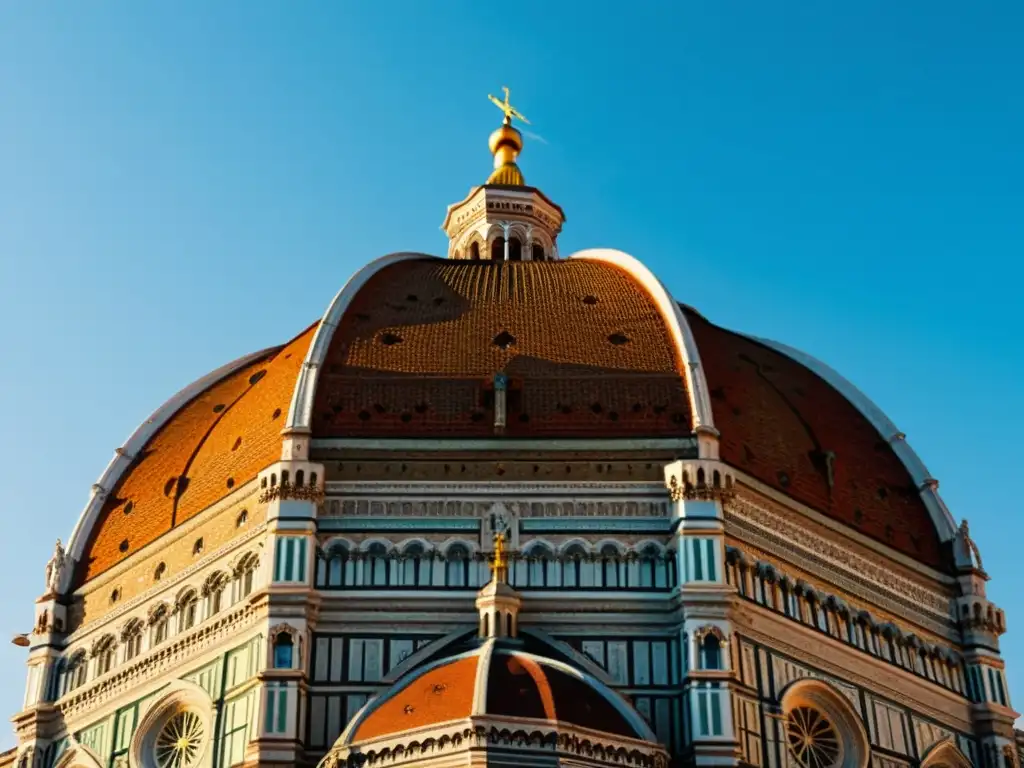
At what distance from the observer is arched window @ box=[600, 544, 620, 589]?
123 feet

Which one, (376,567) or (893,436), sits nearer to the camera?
(376,567)

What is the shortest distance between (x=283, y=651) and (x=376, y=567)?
8.80 feet

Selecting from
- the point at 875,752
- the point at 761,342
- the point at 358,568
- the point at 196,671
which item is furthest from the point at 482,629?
the point at 761,342

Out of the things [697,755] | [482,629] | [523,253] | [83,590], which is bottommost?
[697,755]

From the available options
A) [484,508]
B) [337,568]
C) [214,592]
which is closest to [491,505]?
[484,508]

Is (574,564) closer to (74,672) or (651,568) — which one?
(651,568)

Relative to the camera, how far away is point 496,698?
→ 32.8 meters

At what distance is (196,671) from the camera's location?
3803 cm

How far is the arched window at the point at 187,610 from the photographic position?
38969 millimetres

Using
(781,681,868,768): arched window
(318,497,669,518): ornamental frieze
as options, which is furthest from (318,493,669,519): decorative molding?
(781,681,868,768): arched window

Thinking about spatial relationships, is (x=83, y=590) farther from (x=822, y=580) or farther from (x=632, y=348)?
(x=822, y=580)

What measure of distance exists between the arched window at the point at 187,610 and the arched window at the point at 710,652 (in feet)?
34.9

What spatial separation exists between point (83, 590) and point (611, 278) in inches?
565

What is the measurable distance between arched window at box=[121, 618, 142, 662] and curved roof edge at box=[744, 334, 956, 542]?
1787 centimetres
